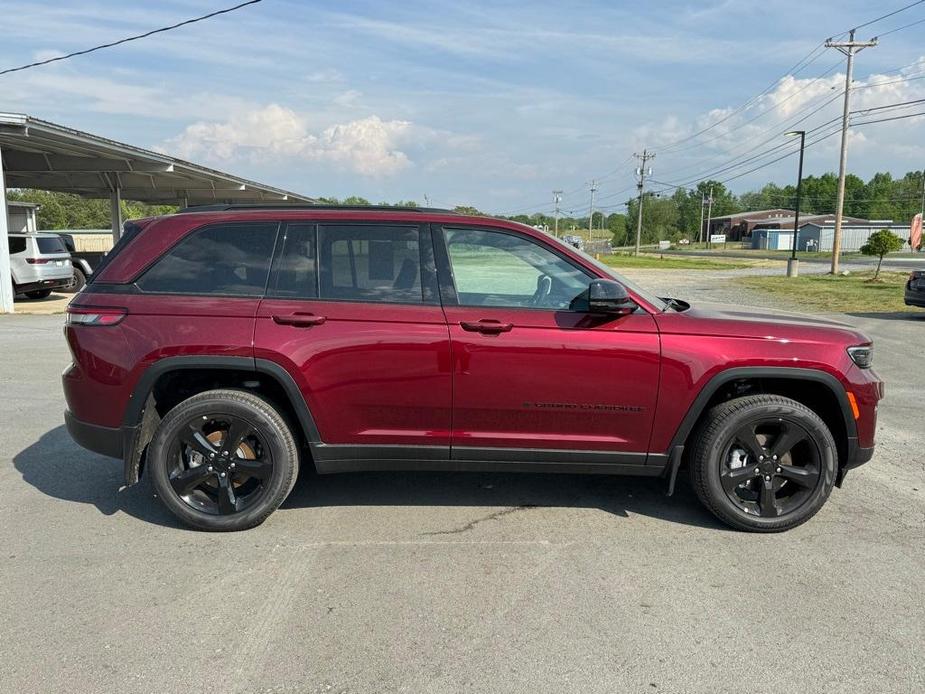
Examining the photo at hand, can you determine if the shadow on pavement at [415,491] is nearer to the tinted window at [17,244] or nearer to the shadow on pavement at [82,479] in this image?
the shadow on pavement at [82,479]

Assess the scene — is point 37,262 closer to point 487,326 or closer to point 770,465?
point 487,326

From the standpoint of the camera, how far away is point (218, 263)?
13.1 feet

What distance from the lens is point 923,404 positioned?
23.5 feet

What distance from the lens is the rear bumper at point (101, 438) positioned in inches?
154

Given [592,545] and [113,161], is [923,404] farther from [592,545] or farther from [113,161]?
[113,161]

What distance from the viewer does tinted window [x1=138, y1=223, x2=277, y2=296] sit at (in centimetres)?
393

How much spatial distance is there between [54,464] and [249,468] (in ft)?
6.88

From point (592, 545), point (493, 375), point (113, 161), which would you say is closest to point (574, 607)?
point (592, 545)

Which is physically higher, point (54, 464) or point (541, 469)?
point (541, 469)

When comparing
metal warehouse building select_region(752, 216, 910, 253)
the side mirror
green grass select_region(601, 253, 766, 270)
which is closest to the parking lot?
the side mirror

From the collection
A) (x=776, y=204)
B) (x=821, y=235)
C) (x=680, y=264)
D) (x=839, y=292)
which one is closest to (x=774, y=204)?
(x=776, y=204)

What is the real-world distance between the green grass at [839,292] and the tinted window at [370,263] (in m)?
16.2

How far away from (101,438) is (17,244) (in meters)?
16.1

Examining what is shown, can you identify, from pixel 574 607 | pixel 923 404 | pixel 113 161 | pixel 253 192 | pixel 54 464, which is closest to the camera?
pixel 574 607
